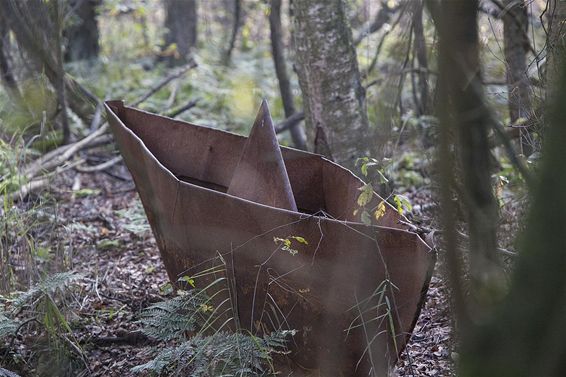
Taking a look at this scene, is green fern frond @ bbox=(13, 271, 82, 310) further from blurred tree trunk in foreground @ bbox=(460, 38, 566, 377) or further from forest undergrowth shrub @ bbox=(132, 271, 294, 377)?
blurred tree trunk in foreground @ bbox=(460, 38, 566, 377)

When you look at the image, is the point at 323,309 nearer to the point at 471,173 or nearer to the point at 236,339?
the point at 236,339

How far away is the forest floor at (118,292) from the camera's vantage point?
4.17 m

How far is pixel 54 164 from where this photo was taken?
7.50 meters

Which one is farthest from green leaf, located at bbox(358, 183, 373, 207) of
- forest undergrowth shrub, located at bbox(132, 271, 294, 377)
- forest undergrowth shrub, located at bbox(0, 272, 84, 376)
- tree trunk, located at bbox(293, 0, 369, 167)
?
tree trunk, located at bbox(293, 0, 369, 167)

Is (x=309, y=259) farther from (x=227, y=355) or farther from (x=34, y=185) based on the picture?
(x=34, y=185)

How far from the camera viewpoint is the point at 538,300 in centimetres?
208

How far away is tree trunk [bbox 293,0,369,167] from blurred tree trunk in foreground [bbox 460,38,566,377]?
4032 mm

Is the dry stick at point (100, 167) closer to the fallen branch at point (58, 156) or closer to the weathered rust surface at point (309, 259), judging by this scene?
the fallen branch at point (58, 156)

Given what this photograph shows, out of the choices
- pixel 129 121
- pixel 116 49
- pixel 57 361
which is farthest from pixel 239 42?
pixel 57 361

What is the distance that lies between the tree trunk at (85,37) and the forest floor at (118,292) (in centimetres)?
518

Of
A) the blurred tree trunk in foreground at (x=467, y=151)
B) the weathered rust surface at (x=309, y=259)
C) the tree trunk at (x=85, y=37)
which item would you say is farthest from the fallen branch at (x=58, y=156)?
the blurred tree trunk in foreground at (x=467, y=151)

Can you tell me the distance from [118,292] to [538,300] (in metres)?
3.87

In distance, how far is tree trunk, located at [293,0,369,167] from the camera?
618 centimetres

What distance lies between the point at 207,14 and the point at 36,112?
9.94 meters
